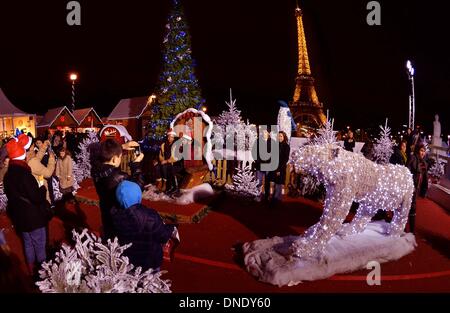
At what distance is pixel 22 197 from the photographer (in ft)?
13.5

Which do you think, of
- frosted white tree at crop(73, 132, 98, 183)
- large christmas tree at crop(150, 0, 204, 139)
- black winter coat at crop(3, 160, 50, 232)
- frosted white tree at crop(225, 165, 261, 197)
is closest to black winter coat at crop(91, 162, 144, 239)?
black winter coat at crop(3, 160, 50, 232)

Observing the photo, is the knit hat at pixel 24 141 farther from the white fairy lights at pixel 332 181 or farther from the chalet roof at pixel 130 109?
the chalet roof at pixel 130 109

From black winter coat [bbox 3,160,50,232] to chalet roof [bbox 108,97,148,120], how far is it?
104 ft

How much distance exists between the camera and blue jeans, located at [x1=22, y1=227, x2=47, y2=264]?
170 inches

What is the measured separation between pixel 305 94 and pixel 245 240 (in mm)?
38827

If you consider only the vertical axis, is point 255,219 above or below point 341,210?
below

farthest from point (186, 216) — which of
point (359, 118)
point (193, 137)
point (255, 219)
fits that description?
point (359, 118)

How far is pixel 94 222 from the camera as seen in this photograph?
7371 millimetres

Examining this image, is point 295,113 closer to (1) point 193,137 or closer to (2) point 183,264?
(1) point 193,137

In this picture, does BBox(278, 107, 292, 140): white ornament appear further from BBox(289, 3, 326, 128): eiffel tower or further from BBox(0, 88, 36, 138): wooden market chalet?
BBox(289, 3, 326, 128): eiffel tower

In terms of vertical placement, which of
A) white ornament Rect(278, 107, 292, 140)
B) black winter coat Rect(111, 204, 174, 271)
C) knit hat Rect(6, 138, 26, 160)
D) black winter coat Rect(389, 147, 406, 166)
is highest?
white ornament Rect(278, 107, 292, 140)

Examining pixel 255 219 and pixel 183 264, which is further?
pixel 255 219

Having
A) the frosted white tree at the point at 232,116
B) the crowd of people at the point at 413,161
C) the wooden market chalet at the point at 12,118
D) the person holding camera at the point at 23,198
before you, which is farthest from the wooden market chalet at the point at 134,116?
the person holding camera at the point at 23,198

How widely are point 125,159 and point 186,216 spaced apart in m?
5.96
